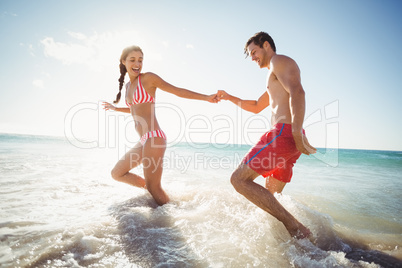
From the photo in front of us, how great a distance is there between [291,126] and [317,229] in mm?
1518

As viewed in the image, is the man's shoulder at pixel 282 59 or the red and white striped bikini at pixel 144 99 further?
the red and white striped bikini at pixel 144 99

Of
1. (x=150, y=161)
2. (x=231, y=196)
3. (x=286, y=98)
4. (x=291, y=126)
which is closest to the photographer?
(x=291, y=126)

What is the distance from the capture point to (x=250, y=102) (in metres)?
3.71

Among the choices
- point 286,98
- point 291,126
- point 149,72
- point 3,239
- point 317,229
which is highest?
point 149,72

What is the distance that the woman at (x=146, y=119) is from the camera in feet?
10.3

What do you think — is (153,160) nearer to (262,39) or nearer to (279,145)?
(279,145)

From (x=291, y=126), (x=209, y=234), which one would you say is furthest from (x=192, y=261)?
(x=291, y=126)

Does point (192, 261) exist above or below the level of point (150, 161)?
below

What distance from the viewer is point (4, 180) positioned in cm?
439

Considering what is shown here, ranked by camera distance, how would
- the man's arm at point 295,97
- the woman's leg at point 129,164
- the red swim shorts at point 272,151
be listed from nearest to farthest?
1. the man's arm at point 295,97
2. the red swim shorts at point 272,151
3. the woman's leg at point 129,164

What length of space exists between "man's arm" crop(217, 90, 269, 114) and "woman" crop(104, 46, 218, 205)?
0.33m

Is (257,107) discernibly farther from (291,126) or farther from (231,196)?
(231,196)

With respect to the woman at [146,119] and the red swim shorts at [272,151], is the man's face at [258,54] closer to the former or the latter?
the woman at [146,119]

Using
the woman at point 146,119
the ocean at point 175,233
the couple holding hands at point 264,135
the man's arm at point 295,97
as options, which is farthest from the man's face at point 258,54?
the ocean at point 175,233
